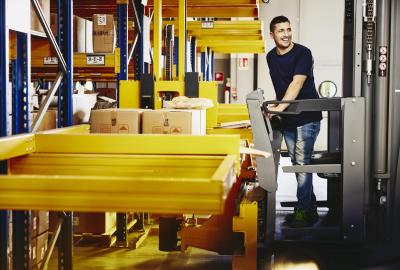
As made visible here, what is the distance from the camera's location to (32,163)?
3297 millimetres

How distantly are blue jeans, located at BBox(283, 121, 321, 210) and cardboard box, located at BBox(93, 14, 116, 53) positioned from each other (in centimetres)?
276

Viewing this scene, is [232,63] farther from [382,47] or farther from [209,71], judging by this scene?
[382,47]

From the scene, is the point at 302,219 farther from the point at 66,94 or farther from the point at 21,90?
the point at 21,90

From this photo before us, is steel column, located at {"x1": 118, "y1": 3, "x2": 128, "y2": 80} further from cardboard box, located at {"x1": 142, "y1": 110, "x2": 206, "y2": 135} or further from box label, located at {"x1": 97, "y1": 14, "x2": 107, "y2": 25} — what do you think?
cardboard box, located at {"x1": 142, "y1": 110, "x2": 206, "y2": 135}

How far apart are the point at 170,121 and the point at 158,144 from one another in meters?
0.82

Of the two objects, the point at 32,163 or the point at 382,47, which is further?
the point at 382,47

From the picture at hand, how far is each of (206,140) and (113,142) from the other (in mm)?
513

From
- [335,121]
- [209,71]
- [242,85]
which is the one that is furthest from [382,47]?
[242,85]

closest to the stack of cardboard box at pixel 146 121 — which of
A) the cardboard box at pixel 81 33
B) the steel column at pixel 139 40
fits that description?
the steel column at pixel 139 40

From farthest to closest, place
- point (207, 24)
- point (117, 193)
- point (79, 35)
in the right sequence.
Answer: point (207, 24), point (79, 35), point (117, 193)

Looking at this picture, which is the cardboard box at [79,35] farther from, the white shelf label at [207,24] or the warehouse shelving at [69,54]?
the white shelf label at [207,24]

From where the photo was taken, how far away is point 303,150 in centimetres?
549

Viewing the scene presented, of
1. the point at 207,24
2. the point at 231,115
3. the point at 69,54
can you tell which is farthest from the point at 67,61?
the point at 207,24

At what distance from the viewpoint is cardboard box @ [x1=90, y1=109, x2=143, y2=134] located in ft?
13.3
